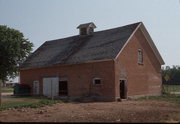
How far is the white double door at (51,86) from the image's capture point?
30.9 m

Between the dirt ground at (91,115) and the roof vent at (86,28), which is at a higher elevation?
the roof vent at (86,28)

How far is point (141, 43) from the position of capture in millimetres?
31234

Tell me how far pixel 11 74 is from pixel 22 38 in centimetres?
559

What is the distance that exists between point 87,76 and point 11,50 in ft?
56.0

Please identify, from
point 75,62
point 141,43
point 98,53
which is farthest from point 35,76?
point 141,43

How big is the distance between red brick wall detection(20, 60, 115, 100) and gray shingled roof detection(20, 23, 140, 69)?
609 mm

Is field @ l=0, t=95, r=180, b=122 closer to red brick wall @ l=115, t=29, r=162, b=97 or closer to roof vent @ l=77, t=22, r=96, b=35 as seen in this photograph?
red brick wall @ l=115, t=29, r=162, b=97

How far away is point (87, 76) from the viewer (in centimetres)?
2791

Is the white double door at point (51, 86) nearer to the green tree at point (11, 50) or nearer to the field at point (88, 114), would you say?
the field at point (88, 114)

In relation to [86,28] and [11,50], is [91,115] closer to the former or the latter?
[86,28]

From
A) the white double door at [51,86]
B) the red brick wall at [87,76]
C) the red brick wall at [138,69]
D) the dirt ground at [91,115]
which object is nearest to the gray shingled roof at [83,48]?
the red brick wall at [87,76]

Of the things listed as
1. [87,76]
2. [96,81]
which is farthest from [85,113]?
[87,76]

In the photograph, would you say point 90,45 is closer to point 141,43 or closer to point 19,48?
point 141,43

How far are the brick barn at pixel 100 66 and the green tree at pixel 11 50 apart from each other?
17.8 feet
